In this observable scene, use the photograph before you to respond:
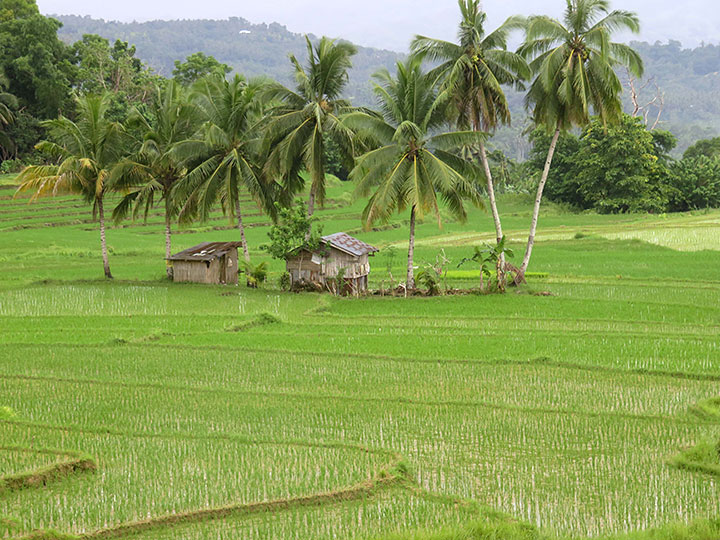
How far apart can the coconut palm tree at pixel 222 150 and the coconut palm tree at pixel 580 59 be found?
7.85m

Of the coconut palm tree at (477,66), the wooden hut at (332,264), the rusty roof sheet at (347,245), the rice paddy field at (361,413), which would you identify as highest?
the coconut palm tree at (477,66)

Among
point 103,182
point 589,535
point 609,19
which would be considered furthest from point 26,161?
point 589,535

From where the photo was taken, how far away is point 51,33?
49.9 meters

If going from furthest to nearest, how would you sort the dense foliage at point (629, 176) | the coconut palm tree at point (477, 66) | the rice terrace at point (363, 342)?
the dense foliage at point (629, 176), the coconut palm tree at point (477, 66), the rice terrace at point (363, 342)

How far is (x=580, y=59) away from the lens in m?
19.2

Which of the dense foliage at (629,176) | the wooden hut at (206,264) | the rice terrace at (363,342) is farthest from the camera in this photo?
the dense foliage at (629,176)

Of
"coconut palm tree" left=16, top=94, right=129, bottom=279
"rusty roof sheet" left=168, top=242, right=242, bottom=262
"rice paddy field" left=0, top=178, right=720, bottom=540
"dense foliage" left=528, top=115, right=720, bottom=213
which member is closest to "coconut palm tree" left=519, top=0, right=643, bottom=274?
"rice paddy field" left=0, top=178, right=720, bottom=540

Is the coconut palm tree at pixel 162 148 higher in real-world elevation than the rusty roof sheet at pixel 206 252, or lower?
higher

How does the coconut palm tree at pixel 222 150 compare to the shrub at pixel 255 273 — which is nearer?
the coconut palm tree at pixel 222 150

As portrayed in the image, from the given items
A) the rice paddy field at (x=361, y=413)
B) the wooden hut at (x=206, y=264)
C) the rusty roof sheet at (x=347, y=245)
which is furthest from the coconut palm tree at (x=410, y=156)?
the wooden hut at (x=206, y=264)

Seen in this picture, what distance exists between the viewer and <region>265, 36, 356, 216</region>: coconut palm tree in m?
21.2

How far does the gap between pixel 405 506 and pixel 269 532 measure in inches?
53.9

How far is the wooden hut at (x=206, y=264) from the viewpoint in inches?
866

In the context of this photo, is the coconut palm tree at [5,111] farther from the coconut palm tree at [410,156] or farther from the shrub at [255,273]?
the coconut palm tree at [410,156]
